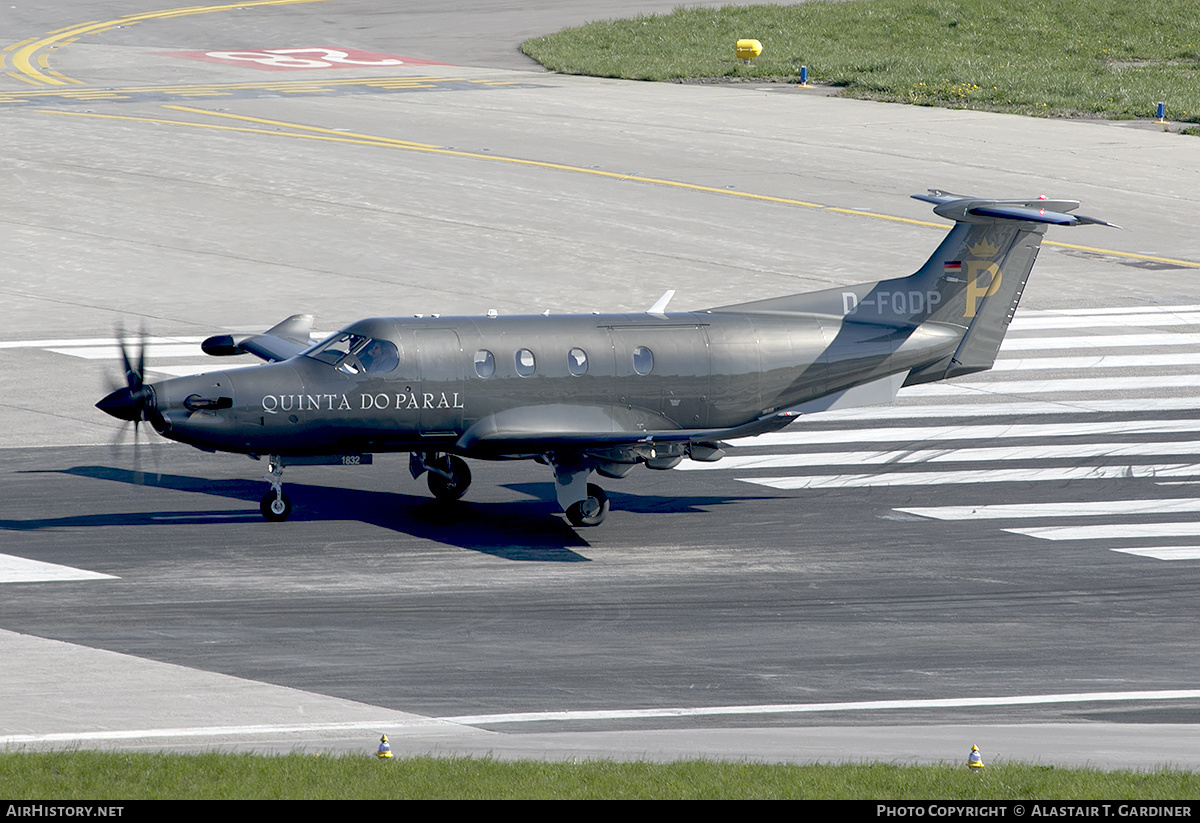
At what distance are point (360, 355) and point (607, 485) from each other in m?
4.63

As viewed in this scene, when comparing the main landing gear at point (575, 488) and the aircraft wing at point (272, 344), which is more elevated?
the aircraft wing at point (272, 344)

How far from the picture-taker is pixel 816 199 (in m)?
41.1

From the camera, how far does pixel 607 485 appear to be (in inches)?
934

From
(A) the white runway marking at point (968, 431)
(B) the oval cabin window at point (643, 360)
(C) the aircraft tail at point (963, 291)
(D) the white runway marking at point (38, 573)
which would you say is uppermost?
(C) the aircraft tail at point (963, 291)

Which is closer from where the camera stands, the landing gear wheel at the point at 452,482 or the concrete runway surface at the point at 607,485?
the concrete runway surface at the point at 607,485

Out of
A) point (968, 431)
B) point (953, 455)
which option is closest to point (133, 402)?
point (953, 455)

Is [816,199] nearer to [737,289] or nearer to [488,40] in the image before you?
[737,289]

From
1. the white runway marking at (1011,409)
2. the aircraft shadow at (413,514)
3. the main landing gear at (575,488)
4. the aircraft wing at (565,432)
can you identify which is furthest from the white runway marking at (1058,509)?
the white runway marking at (1011,409)

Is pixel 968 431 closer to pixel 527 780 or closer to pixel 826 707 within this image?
pixel 826 707

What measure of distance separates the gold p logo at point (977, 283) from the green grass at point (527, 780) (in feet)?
36.7

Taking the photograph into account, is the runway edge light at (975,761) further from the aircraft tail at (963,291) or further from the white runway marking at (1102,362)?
the white runway marking at (1102,362)

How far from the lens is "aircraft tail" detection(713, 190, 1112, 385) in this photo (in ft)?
74.5

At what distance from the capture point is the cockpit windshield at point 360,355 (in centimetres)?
2078

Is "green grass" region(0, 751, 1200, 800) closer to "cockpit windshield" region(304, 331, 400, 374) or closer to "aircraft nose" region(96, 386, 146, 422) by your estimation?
"aircraft nose" region(96, 386, 146, 422)
